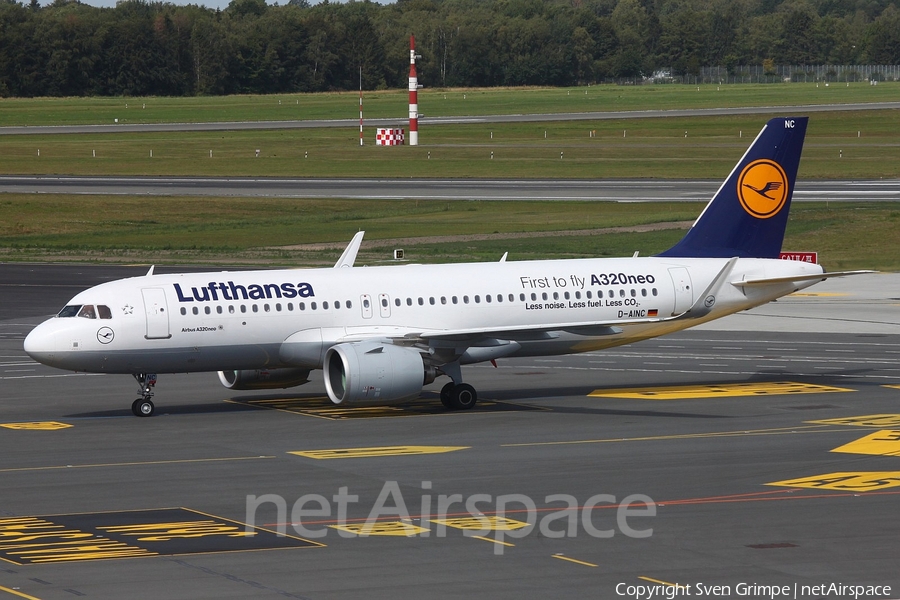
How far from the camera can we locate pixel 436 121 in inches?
7461

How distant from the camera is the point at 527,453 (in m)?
33.0

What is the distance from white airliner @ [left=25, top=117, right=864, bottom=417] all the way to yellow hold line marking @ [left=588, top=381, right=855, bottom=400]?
1918 millimetres

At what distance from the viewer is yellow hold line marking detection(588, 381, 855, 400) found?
4222 cm

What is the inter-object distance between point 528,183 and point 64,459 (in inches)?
3491

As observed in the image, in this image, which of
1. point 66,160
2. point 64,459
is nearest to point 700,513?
point 64,459

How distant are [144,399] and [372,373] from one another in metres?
7.21

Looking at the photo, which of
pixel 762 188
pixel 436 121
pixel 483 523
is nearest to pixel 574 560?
pixel 483 523

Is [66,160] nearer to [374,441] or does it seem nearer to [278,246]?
[278,246]

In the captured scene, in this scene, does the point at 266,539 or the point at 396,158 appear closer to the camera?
the point at 266,539

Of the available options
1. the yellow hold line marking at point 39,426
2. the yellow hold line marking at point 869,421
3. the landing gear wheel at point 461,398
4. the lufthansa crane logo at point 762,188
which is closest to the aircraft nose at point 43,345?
the yellow hold line marking at point 39,426

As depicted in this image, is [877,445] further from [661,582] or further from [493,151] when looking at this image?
[493,151]

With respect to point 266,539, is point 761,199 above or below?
above

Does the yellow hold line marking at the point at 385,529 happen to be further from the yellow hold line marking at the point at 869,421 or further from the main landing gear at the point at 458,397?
the yellow hold line marking at the point at 869,421

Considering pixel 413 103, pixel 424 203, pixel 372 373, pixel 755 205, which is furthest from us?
pixel 413 103
